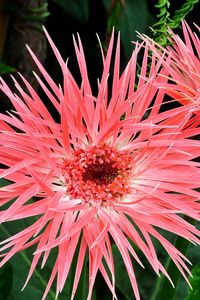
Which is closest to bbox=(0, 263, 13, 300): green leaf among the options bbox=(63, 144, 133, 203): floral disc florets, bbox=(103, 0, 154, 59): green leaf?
bbox=(63, 144, 133, 203): floral disc florets

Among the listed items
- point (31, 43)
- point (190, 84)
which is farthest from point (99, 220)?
point (31, 43)

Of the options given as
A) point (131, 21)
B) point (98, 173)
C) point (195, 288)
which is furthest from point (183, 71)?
point (131, 21)

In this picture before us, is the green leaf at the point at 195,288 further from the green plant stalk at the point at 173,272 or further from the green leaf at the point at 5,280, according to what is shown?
the green leaf at the point at 5,280

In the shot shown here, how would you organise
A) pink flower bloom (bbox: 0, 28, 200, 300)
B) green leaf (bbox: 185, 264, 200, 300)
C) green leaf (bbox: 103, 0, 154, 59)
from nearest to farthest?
pink flower bloom (bbox: 0, 28, 200, 300) < green leaf (bbox: 185, 264, 200, 300) < green leaf (bbox: 103, 0, 154, 59)

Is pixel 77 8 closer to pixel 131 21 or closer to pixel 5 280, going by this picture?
pixel 131 21

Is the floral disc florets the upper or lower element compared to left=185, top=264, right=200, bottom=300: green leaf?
upper

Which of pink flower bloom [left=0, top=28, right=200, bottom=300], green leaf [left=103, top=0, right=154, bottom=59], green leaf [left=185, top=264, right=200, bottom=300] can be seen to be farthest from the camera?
green leaf [left=103, top=0, right=154, bottom=59]

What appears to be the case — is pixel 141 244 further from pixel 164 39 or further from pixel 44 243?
pixel 164 39

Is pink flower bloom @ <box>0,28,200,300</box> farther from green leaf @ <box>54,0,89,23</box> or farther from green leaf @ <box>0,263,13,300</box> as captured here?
green leaf @ <box>54,0,89,23</box>

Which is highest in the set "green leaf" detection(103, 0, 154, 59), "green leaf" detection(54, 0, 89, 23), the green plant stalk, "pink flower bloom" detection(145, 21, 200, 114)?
"green leaf" detection(54, 0, 89, 23)
